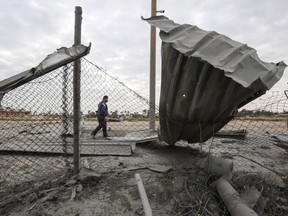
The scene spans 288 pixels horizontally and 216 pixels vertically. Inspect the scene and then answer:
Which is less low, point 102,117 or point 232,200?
point 102,117

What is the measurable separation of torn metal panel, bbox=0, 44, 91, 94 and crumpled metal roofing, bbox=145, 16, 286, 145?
1.33m

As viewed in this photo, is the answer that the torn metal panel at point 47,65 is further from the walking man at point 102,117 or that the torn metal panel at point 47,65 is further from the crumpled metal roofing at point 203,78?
the walking man at point 102,117

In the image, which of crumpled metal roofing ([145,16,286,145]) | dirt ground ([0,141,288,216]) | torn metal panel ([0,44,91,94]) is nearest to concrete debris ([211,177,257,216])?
dirt ground ([0,141,288,216])

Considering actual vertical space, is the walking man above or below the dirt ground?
above

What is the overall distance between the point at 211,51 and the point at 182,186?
2.03 m

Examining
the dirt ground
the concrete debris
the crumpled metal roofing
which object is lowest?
the dirt ground

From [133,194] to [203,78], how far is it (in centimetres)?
214

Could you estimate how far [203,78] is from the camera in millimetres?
4445

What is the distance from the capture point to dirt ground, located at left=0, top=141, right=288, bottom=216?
3414 millimetres

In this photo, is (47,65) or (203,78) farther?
(203,78)

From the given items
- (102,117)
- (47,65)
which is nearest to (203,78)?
(47,65)

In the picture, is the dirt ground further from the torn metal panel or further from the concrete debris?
the torn metal panel

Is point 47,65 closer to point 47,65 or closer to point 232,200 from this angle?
point 47,65

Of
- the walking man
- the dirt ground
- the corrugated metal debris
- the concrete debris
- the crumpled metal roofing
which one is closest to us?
the corrugated metal debris
